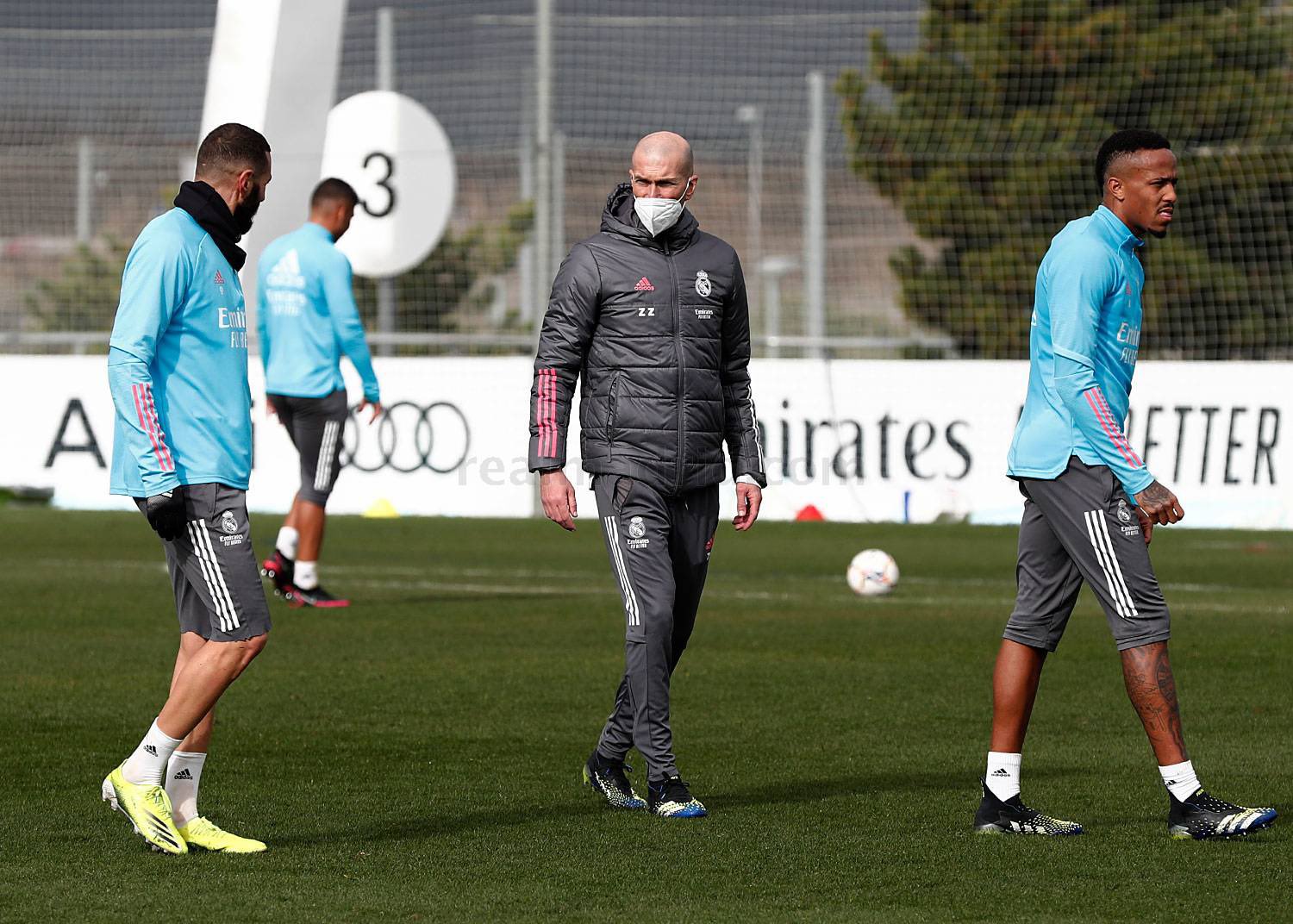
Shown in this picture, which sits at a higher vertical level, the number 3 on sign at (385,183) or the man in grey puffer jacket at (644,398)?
the number 3 on sign at (385,183)

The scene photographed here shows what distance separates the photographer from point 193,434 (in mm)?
5605

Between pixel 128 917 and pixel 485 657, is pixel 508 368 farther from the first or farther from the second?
pixel 128 917

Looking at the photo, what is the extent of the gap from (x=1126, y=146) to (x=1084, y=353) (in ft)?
2.17

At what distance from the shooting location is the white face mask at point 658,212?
641cm

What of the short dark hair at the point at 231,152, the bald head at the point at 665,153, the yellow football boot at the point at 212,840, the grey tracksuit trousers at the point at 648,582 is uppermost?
the bald head at the point at 665,153

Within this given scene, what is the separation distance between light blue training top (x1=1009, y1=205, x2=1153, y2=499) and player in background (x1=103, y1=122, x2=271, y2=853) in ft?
7.12

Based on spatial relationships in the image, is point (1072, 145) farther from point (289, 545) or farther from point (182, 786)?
point (182, 786)

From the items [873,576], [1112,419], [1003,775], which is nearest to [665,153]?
[1112,419]

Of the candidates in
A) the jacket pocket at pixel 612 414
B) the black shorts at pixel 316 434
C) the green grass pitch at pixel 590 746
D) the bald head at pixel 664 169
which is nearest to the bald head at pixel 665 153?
the bald head at pixel 664 169

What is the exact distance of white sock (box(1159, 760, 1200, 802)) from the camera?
19.6 feet

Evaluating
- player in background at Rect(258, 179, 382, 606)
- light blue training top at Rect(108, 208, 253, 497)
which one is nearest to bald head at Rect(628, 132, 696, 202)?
light blue training top at Rect(108, 208, 253, 497)

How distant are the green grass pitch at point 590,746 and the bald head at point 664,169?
184cm

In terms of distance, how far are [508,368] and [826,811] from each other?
1363 cm

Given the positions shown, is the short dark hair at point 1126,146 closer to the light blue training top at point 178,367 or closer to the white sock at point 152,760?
the light blue training top at point 178,367
